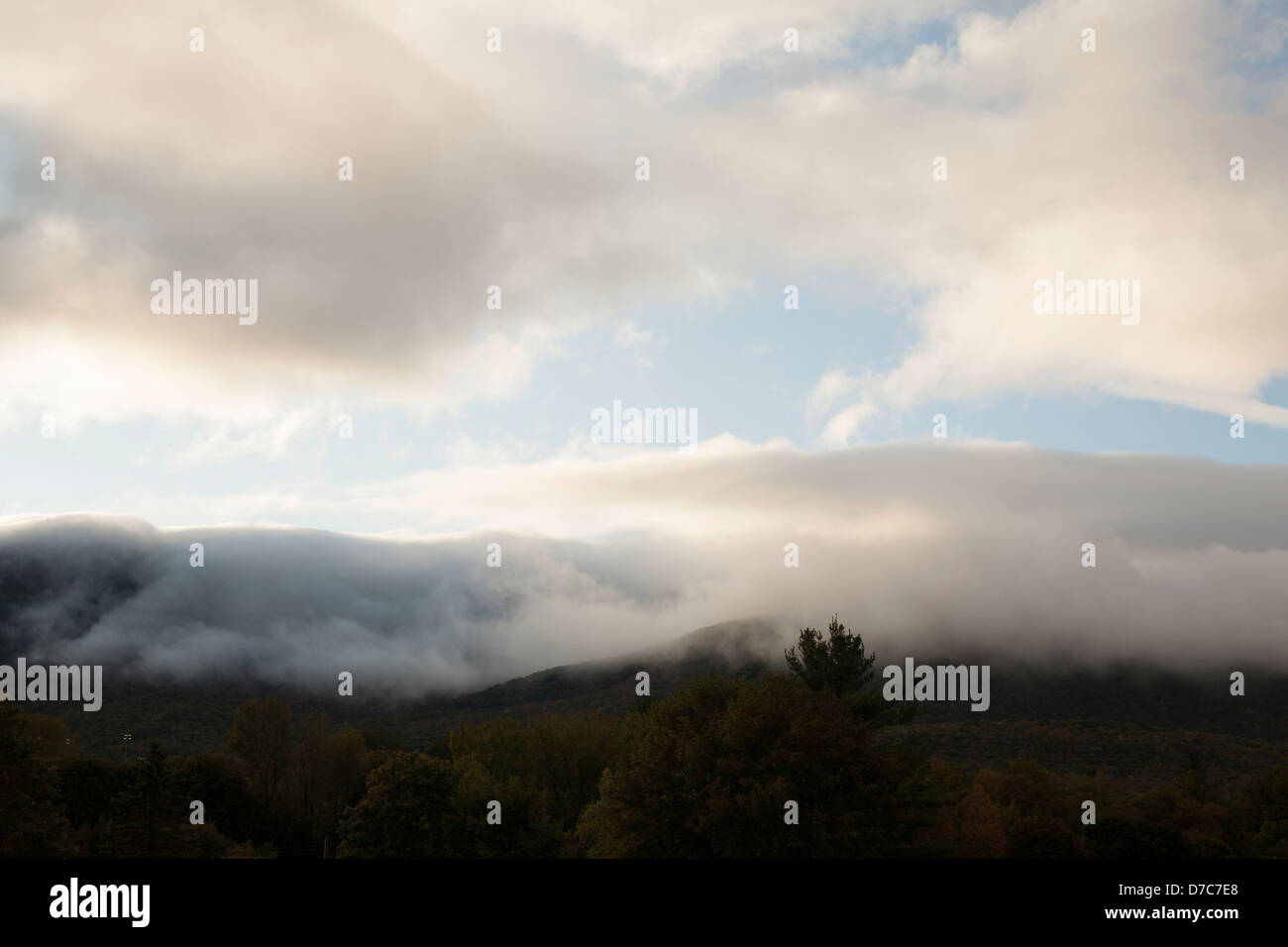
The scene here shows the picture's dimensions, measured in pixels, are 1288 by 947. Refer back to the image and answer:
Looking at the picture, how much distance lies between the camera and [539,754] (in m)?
102

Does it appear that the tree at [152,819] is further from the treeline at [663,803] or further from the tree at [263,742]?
the tree at [263,742]

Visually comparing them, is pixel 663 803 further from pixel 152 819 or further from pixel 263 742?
pixel 263 742

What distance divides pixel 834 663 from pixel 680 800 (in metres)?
21.9

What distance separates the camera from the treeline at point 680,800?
52.9m

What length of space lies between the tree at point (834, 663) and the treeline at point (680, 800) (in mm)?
162

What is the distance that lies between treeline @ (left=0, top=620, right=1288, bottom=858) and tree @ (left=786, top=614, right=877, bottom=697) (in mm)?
162

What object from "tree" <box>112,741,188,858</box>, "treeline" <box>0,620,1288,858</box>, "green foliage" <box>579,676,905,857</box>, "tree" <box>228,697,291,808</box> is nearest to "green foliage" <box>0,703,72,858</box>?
"treeline" <box>0,620,1288,858</box>

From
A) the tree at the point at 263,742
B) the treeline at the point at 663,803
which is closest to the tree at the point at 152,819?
the treeline at the point at 663,803

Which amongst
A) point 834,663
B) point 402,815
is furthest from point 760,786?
point 402,815

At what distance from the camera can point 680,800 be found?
56906 mm

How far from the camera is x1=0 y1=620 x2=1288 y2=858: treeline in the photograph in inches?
2084
